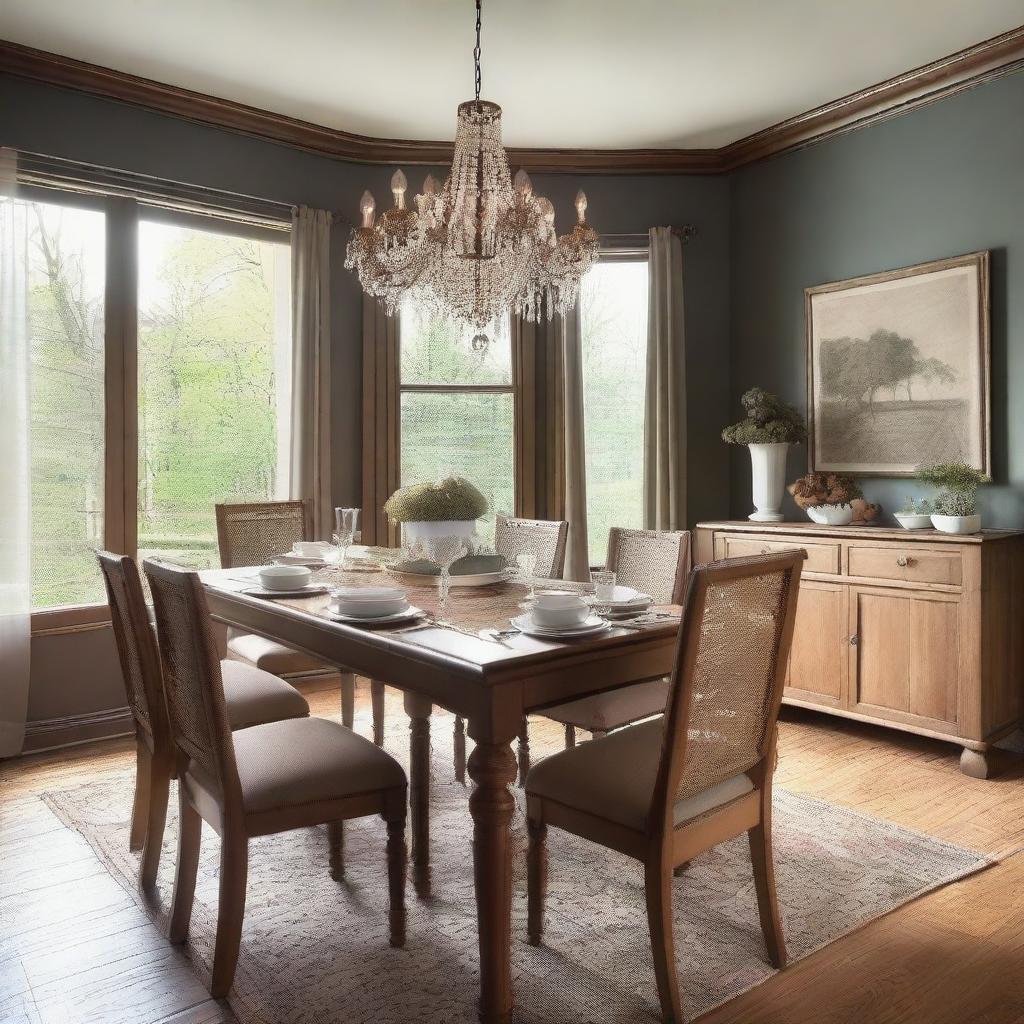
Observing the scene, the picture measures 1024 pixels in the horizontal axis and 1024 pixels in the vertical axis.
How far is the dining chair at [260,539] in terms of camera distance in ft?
11.0

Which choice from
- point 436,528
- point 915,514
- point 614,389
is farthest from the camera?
point 614,389

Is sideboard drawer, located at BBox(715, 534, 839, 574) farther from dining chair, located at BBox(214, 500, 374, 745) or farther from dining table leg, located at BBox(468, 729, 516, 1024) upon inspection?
dining table leg, located at BBox(468, 729, 516, 1024)

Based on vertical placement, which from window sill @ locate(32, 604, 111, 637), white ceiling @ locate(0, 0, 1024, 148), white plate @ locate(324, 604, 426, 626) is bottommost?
window sill @ locate(32, 604, 111, 637)

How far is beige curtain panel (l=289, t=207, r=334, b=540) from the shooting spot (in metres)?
4.38

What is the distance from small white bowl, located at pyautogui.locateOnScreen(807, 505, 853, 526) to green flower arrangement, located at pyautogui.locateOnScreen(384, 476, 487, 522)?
2.01 metres

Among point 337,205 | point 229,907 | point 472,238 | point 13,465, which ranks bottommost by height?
point 229,907

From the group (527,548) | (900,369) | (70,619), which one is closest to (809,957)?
(527,548)

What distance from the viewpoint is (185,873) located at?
6.77ft

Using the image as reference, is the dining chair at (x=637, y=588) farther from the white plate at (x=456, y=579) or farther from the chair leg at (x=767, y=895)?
the chair leg at (x=767, y=895)

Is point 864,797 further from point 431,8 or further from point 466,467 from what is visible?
point 431,8

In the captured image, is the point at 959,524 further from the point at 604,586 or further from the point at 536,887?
the point at 536,887

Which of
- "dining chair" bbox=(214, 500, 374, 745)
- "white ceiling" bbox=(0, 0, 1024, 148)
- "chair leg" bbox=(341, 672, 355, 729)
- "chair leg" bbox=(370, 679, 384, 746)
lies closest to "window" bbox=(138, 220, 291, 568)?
"dining chair" bbox=(214, 500, 374, 745)

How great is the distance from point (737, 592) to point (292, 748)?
1114 mm

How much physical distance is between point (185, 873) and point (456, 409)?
10.3ft
